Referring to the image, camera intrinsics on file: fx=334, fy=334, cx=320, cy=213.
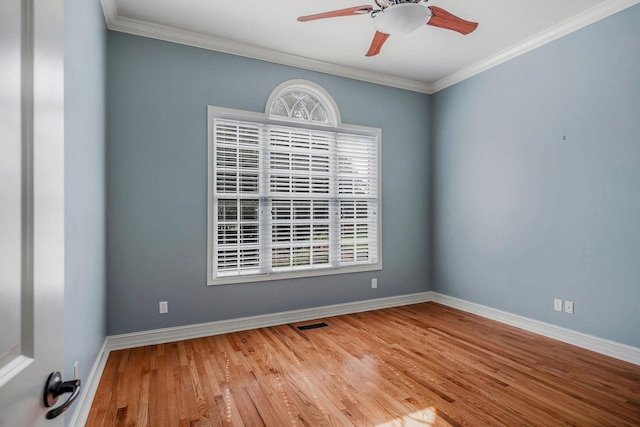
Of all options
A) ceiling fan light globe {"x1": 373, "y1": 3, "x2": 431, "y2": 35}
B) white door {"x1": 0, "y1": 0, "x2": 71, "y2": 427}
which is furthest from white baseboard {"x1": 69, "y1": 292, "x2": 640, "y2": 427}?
ceiling fan light globe {"x1": 373, "y1": 3, "x2": 431, "y2": 35}

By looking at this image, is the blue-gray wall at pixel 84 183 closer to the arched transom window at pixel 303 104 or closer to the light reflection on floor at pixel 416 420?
the arched transom window at pixel 303 104

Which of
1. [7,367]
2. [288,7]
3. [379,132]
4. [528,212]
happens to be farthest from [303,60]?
[7,367]

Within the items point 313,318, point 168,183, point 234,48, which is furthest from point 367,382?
point 234,48

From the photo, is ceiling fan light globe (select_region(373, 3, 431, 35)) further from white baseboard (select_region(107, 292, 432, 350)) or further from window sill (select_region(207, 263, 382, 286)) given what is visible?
white baseboard (select_region(107, 292, 432, 350))

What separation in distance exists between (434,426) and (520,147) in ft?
10.1

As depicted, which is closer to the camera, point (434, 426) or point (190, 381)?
point (434, 426)

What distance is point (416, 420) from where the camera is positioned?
2062 millimetres

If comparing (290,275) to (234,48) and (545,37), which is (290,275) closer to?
(234,48)

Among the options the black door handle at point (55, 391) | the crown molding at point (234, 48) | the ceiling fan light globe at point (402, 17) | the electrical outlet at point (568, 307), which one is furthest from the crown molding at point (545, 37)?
the black door handle at point (55, 391)

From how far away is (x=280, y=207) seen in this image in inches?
155

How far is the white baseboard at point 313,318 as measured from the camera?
269 cm

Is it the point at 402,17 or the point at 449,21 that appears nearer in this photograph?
the point at 402,17

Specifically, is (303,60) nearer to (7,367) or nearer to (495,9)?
(495,9)

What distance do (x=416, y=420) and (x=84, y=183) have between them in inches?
101
